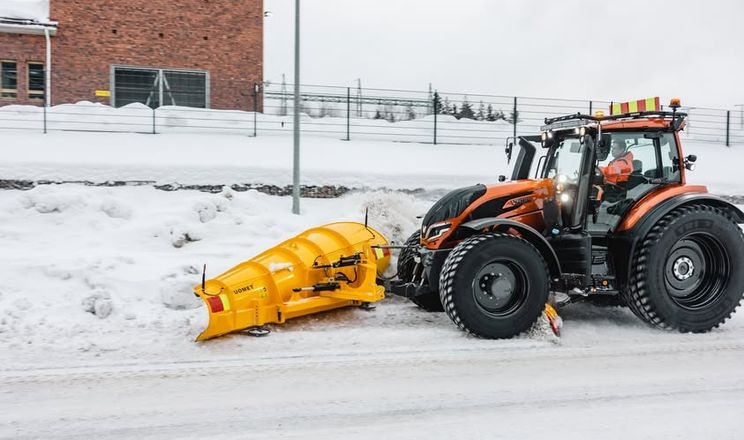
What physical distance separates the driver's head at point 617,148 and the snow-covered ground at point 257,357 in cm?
198

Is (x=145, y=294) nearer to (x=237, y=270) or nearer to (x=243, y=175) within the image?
(x=237, y=270)

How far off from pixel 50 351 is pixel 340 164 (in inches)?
350

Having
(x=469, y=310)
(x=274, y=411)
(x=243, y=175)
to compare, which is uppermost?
(x=243, y=175)

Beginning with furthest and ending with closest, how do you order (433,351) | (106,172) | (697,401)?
(106,172) → (433,351) → (697,401)

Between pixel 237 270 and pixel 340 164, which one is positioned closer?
pixel 237 270

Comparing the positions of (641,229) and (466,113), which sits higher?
(466,113)

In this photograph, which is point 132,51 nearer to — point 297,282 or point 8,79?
point 8,79

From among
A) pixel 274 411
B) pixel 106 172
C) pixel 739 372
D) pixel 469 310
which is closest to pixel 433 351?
pixel 469 310

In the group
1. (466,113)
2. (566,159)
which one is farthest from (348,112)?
(566,159)

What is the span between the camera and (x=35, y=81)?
20188 mm

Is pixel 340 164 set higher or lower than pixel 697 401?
higher

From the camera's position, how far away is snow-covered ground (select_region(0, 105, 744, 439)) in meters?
4.58

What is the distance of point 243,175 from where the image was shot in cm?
1287

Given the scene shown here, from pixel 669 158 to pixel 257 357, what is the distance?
523 cm
